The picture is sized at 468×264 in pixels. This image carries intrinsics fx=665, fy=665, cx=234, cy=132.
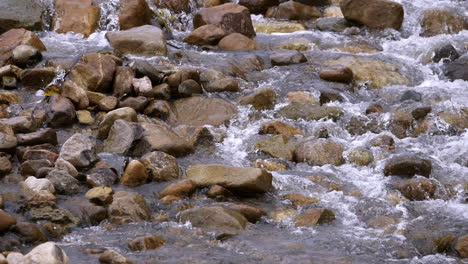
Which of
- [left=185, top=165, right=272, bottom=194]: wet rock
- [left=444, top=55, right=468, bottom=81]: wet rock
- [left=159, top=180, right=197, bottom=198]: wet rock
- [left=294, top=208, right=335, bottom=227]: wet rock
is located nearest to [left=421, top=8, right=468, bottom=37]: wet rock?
[left=444, top=55, right=468, bottom=81]: wet rock

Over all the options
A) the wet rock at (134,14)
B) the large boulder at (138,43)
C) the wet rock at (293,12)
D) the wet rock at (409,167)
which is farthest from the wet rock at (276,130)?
the wet rock at (293,12)

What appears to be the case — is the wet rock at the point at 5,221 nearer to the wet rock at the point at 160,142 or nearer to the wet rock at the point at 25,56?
the wet rock at the point at 160,142

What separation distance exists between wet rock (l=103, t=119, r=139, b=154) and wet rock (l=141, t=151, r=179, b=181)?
1.60 ft

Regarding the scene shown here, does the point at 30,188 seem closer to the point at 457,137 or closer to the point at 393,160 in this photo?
the point at 393,160

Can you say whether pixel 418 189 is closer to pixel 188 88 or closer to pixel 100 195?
pixel 100 195

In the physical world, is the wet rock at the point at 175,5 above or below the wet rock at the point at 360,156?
above

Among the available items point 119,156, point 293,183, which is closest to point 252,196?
point 293,183

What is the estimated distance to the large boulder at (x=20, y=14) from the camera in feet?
33.5

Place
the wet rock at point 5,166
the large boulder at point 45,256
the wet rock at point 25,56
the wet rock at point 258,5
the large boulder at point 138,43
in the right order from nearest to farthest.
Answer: the large boulder at point 45,256 → the wet rock at point 5,166 → the wet rock at point 25,56 → the large boulder at point 138,43 → the wet rock at point 258,5

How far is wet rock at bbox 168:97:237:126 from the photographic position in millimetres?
8102

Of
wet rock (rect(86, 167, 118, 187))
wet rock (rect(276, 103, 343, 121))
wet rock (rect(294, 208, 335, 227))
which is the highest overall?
wet rock (rect(86, 167, 118, 187))

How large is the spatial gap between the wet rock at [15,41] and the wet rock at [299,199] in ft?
15.3

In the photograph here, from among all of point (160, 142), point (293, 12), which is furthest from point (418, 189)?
point (293, 12)

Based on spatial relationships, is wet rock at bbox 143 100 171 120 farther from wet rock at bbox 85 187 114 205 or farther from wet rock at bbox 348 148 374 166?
wet rock at bbox 348 148 374 166
